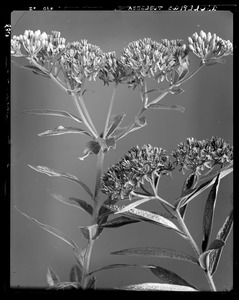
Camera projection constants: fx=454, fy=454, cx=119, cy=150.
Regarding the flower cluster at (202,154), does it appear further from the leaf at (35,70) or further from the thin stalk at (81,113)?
the leaf at (35,70)

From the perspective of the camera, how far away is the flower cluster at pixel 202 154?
97cm

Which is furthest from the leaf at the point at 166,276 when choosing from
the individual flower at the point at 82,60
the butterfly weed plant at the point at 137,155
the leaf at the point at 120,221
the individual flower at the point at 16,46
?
the individual flower at the point at 16,46

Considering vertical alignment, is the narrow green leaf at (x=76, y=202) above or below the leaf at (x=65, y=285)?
above

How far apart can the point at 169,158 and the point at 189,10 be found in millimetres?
325

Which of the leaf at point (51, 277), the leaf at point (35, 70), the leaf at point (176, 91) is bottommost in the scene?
the leaf at point (51, 277)

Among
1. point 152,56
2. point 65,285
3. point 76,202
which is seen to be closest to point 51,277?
point 65,285

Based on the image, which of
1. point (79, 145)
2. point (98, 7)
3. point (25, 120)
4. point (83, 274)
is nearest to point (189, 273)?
point (83, 274)

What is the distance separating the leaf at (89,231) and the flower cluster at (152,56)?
338 millimetres

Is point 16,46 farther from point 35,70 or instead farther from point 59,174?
point 59,174

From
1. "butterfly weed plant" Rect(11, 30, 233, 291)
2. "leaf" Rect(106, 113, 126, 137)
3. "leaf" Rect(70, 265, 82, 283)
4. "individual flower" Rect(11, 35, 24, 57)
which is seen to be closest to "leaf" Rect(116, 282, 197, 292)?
"butterfly weed plant" Rect(11, 30, 233, 291)

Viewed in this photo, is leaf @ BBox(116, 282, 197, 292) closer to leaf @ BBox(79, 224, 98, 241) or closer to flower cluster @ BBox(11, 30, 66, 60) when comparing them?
leaf @ BBox(79, 224, 98, 241)

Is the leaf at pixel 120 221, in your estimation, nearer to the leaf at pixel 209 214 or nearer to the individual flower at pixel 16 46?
the leaf at pixel 209 214

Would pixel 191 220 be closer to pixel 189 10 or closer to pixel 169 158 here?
pixel 169 158

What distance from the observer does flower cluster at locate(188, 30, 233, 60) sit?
0.97 m
